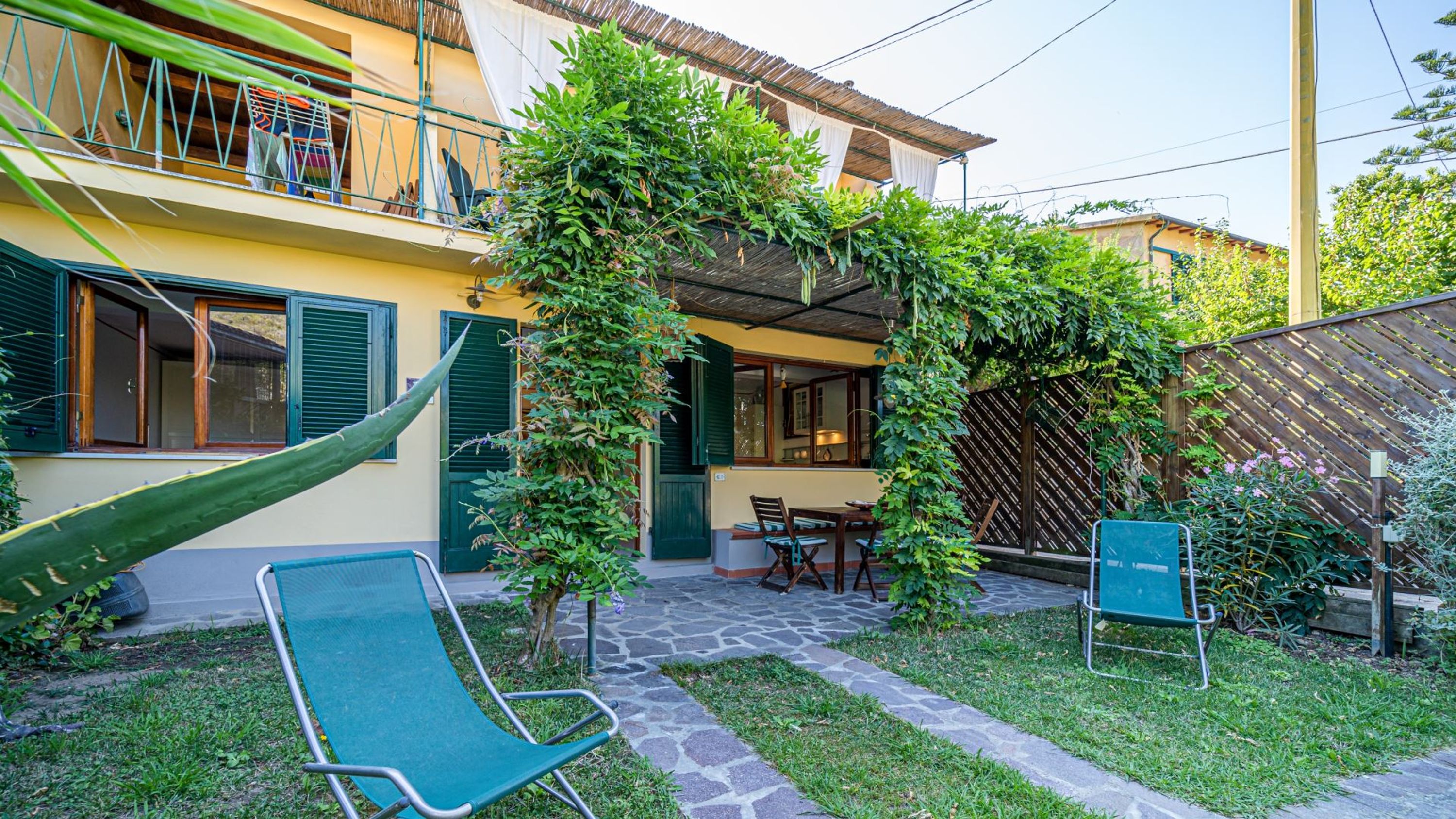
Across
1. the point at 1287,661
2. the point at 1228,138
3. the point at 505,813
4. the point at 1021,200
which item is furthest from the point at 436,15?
the point at 1228,138

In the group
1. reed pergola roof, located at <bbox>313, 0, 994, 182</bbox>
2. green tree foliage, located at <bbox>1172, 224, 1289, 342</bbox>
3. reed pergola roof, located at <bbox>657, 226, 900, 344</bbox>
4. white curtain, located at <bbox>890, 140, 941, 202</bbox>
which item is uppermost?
reed pergola roof, located at <bbox>313, 0, 994, 182</bbox>

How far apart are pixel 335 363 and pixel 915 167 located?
6.59 m

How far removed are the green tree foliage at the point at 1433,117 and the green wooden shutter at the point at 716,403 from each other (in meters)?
10.8

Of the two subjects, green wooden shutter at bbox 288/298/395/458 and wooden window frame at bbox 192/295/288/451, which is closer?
wooden window frame at bbox 192/295/288/451

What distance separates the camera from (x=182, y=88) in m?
7.24

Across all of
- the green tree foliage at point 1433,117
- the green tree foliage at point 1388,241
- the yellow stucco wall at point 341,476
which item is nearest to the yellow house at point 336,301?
the yellow stucco wall at point 341,476

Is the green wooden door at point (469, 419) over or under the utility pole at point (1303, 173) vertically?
under

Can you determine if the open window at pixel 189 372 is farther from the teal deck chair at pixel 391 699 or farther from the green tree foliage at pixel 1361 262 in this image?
the green tree foliage at pixel 1361 262

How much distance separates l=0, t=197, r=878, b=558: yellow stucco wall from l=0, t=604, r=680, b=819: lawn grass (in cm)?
139

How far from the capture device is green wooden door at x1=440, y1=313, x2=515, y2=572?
554 centimetres

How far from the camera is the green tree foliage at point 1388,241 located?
8742mm

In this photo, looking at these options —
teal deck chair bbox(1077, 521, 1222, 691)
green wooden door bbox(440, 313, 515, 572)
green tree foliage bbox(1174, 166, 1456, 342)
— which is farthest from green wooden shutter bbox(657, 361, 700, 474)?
green tree foliage bbox(1174, 166, 1456, 342)

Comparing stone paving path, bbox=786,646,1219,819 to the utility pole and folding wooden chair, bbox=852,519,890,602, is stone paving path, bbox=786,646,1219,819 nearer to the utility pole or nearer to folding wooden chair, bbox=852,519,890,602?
folding wooden chair, bbox=852,519,890,602

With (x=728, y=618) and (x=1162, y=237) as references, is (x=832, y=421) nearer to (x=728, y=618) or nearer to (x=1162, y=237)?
(x=728, y=618)
